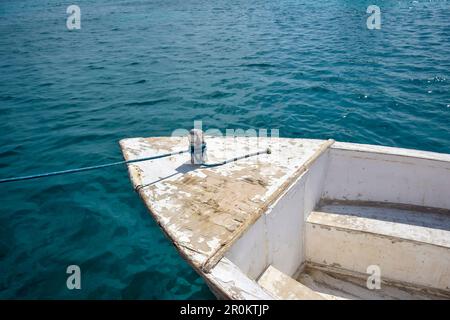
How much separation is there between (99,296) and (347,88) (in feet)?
30.6

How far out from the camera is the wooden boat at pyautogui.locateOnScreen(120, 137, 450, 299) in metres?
3.22

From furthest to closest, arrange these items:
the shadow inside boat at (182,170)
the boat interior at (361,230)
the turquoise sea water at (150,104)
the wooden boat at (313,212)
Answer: the turquoise sea water at (150,104), the shadow inside boat at (182,170), the boat interior at (361,230), the wooden boat at (313,212)

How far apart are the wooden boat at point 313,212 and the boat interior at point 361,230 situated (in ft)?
0.04

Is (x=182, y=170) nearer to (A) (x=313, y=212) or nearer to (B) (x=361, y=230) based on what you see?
(A) (x=313, y=212)

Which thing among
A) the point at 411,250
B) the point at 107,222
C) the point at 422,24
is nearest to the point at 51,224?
the point at 107,222

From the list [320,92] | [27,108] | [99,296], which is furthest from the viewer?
[320,92]

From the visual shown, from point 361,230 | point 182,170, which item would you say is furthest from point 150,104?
point 361,230

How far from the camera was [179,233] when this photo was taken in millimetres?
2971

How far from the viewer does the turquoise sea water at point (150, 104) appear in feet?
15.6

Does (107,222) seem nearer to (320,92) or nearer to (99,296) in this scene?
(99,296)

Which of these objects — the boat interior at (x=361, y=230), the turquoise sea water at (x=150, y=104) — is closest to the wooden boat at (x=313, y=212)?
the boat interior at (x=361, y=230)

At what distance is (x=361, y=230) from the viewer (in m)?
3.86

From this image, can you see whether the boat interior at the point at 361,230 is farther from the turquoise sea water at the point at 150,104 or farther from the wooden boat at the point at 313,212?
the turquoise sea water at the point at 150,104
